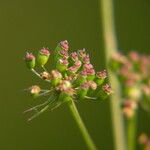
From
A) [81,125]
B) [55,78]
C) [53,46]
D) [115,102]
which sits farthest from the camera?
[53,46]

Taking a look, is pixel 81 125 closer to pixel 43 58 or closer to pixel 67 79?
pixel 67 79

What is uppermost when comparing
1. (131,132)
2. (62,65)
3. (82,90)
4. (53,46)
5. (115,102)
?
(53,46)

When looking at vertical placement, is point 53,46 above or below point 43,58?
above

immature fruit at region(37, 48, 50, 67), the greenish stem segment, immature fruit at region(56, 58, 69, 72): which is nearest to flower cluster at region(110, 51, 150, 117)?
the greenish stem segment

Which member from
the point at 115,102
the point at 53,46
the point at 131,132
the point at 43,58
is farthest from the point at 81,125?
the point at 53,46

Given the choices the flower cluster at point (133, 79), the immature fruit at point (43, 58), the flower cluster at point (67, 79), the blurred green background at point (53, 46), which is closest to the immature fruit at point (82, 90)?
the flower cluster at point (67, 79)

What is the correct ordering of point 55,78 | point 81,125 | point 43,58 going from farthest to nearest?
point 43,58
point 55,78
point 81,125

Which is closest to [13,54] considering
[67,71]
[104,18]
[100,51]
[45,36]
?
[45,36]
